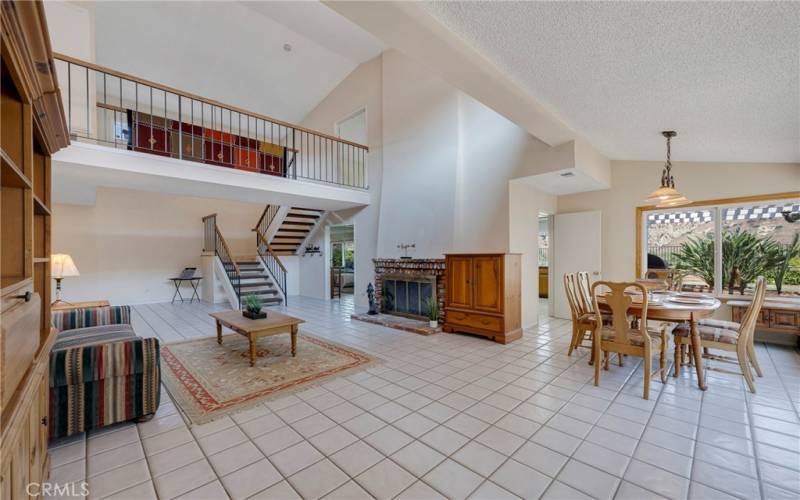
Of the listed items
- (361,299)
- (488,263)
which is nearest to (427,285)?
(488,263)

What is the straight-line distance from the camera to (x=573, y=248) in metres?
5.94

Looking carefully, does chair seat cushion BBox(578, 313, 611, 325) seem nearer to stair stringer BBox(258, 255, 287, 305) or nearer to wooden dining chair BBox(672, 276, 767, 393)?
wooden dining chair BBox(672, 276, 767, 393)

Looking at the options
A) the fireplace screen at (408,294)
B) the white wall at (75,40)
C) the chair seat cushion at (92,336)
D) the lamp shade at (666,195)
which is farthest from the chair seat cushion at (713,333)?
the white wall at (75,40)

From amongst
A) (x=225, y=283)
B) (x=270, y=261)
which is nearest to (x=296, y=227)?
(x=270, y=261)

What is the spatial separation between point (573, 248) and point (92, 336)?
6.59 meters

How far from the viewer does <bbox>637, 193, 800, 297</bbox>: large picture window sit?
450cm

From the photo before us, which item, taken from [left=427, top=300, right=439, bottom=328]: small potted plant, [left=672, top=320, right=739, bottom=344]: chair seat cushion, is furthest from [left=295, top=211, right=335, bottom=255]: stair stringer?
[left=672, top=320, right=739, bottom=344]: chair seat cushion

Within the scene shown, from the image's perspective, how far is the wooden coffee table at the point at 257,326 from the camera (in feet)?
11.8

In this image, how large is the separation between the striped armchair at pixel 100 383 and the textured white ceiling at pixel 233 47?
6.60 metres

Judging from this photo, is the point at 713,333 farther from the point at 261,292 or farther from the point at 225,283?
the point at 225,283

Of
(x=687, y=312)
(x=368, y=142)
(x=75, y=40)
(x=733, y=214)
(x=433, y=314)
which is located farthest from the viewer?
(x=368, y=142)

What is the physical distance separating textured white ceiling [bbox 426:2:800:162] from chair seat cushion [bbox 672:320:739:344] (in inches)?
79.9

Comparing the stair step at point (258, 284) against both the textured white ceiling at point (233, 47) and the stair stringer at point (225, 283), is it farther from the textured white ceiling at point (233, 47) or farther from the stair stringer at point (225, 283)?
the textured white ceiling at point (233, 47)

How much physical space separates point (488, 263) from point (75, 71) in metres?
6.91
